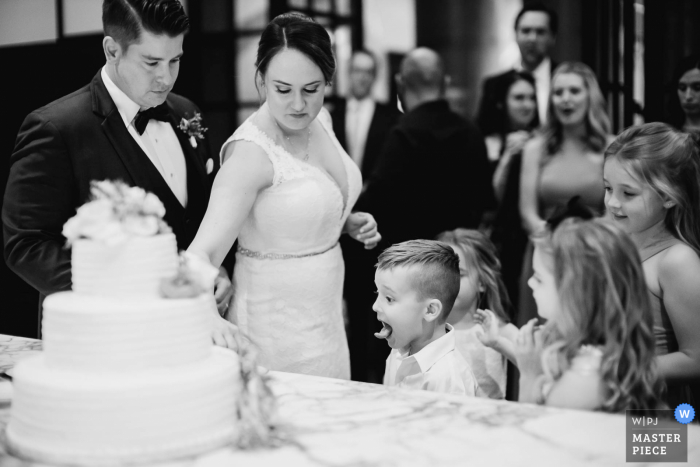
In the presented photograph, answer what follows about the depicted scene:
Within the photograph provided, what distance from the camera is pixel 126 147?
266cm

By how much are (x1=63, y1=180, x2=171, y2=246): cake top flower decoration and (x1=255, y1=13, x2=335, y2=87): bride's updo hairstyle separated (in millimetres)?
1035

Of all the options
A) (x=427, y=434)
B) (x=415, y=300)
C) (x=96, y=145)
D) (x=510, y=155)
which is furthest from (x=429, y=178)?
(x=427, y=434)

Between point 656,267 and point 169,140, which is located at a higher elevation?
point 169,140

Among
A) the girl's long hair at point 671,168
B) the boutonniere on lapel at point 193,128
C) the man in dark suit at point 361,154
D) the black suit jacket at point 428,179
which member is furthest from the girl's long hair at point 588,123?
the boutonniere on lapel at point 193,128

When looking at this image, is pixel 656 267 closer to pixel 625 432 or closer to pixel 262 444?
pixel 625 432

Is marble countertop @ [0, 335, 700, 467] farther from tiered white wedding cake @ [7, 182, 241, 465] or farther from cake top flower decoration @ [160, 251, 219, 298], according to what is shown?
cake top flower decoration @ [160, 251, 219, 298]

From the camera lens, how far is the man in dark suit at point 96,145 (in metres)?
2.54

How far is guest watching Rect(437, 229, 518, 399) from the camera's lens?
9.43 feet

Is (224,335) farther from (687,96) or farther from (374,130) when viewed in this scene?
(374,130)

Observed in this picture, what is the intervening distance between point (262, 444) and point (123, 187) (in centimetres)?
63

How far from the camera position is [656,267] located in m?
2.25

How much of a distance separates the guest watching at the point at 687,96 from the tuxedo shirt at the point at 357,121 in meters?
2.18

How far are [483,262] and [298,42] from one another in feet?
3.96

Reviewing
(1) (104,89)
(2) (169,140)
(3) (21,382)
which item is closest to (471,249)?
(2) (169,140)
